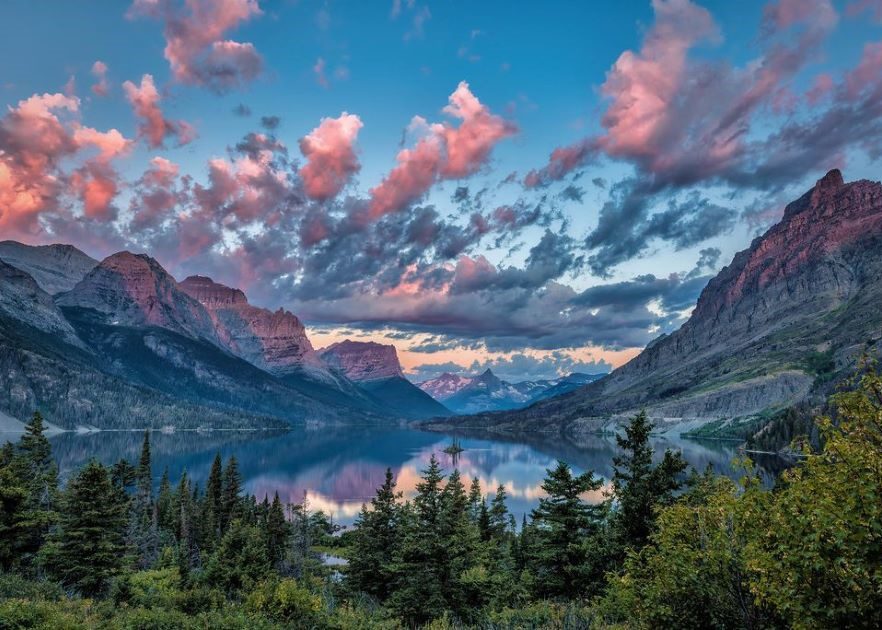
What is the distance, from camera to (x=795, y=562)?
10648mm

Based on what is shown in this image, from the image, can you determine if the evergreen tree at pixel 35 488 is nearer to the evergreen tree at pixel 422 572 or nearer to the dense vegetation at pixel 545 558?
the dense vegetation at pixel 545 558

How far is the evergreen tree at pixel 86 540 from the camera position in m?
41.5

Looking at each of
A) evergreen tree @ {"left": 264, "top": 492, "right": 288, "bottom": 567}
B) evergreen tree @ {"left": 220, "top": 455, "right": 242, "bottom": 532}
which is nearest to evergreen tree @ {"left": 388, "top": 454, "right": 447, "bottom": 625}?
evergreen tree @ {"left": 264, "top": 492, "right": 288, "bottom": 567}

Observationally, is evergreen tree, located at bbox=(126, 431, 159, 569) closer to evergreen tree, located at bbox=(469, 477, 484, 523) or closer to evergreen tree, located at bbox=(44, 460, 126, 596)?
evergreen tree, located at bbox=(44, 460, 126, 596)

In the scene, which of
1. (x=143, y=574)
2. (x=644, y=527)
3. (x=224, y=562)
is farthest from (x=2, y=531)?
(x=644, y=527)

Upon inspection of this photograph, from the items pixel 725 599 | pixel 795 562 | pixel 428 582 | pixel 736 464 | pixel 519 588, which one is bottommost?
pixel 519 588

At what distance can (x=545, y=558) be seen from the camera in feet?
117

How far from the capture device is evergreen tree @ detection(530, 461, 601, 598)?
Result: 115 feet

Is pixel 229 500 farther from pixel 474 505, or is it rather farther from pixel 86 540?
pixel 86 540

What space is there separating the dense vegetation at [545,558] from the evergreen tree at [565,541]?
0.39 feet

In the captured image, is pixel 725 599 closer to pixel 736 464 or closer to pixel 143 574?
pixel 736 464

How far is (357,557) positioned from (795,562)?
42351 mm

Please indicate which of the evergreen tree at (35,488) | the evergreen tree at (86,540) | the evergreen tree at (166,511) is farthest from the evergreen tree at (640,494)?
the evergreen tree at (166,511)

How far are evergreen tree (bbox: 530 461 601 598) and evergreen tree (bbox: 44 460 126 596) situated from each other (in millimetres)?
33441
